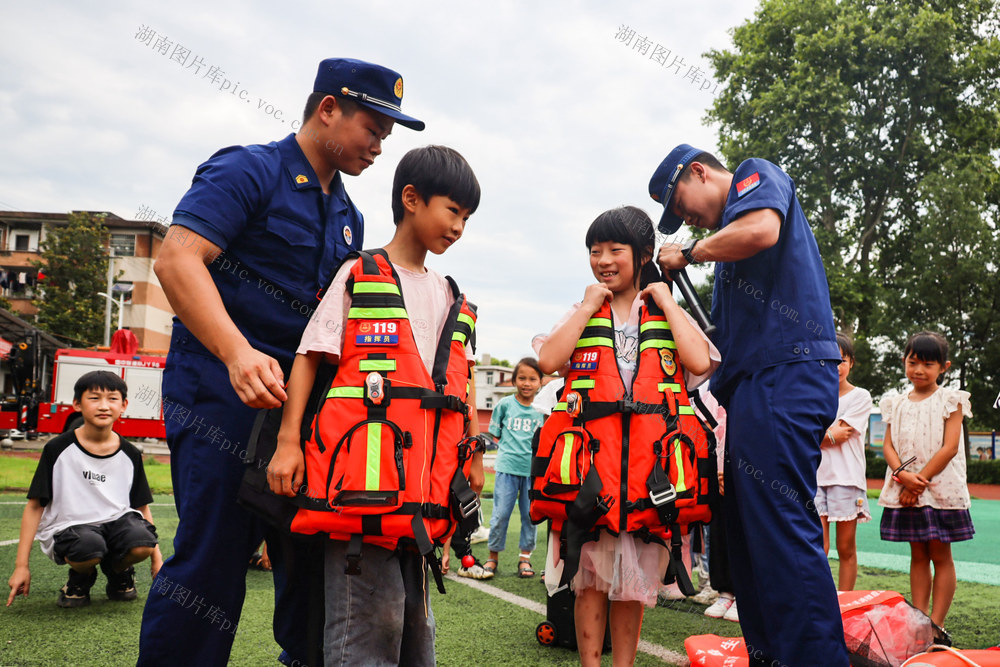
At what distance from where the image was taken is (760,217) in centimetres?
259

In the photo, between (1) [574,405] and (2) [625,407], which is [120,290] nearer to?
(1) [574,405]

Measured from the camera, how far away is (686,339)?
2.80 m

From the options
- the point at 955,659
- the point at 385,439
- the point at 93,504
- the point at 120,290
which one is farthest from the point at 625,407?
the point at 120,290

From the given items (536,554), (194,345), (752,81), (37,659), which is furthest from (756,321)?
(752,81)

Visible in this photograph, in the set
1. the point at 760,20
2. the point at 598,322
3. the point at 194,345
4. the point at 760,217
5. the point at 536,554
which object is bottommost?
the point at 536,554

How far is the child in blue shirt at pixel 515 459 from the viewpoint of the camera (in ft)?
20.1

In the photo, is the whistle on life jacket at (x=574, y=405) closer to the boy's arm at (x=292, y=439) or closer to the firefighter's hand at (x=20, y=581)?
the boy's arm at (x=292, y=439)

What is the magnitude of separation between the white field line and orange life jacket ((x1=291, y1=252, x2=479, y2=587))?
2.05 metres

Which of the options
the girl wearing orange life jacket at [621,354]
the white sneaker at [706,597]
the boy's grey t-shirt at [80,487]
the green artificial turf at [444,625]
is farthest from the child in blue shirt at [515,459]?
the girl wearing orange life jacket at [621,354]

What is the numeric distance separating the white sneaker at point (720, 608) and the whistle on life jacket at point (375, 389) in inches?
137

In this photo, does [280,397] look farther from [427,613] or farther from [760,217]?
[760,217]

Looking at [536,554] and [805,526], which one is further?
[536,554]

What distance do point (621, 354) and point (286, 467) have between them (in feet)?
5.15

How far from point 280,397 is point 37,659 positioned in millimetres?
2480
